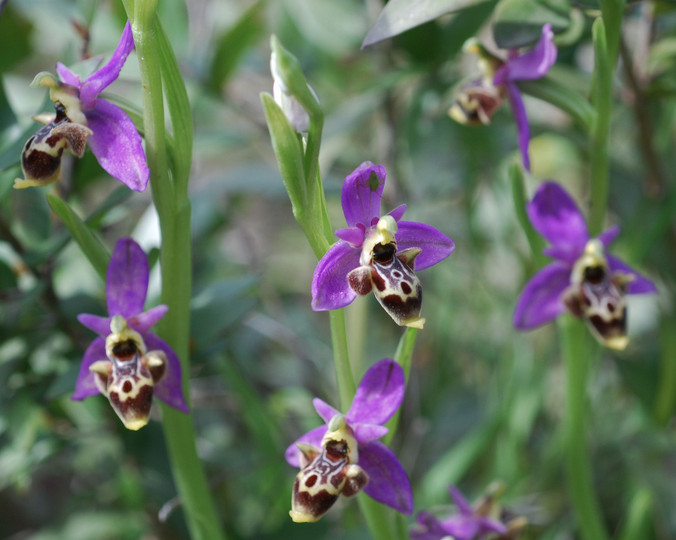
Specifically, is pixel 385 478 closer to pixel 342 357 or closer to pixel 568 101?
pixel 342 357

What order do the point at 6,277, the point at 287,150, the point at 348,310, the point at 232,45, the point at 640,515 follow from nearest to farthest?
the point at 287,150 < the point at 6,277 < the point at 640,515 < the point at 232,45 < the point at 348,310

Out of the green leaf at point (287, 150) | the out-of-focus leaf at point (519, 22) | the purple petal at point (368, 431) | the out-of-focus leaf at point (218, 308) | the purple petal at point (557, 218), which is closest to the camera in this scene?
the green leaf at point (287, 150)

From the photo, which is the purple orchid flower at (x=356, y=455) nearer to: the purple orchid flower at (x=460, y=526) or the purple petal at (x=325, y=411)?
the purple petal at (x=325, y=411)

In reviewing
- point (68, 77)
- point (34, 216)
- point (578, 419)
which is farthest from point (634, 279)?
point (34, 216)

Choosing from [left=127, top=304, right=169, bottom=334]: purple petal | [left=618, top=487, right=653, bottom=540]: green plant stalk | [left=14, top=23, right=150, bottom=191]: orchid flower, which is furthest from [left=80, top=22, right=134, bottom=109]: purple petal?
[left=618, top=487, right=653, bottom=540]: green plant stalk

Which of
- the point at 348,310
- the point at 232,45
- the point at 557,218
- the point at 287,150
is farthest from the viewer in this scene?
the point at 348,310

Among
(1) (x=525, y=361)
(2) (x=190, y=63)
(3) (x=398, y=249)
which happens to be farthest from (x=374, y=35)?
(1) (x=525, y=361)

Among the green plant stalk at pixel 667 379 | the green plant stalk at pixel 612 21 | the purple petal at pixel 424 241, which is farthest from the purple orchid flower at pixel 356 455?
the green plant stalk at pixel 667 379
